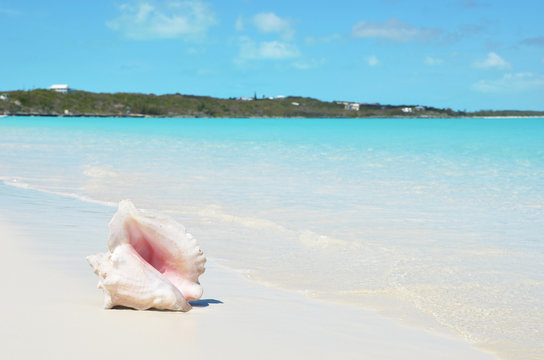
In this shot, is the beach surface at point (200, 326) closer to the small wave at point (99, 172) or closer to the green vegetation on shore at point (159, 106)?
the small wave at point (99, 172)

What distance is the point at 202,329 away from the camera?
3434 mm

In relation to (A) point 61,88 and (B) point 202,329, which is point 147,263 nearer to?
(B) point 202,329

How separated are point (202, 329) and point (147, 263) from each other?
2.06 feet

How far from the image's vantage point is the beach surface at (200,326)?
3.05 meters

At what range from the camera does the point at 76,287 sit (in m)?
4.22

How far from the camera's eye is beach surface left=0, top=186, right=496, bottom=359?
3.05 metres

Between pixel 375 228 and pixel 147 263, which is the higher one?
pixel 147 263

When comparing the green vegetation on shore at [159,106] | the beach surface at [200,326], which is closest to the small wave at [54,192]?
the beach surface at [200,326]

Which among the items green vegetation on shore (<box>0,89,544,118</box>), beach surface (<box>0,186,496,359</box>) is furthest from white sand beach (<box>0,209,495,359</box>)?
green vegetation on shore (<box>0,89,544,118</box>)

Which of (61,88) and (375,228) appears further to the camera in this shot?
(61,88)

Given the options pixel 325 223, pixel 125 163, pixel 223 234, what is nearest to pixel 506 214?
pixel 325 223

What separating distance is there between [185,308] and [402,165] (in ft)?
46.3

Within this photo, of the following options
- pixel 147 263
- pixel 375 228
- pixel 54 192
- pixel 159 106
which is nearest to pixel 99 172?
pixel 54 192

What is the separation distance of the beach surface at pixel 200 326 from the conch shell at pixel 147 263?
93 millimetres
